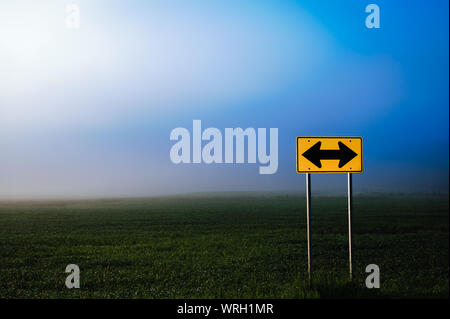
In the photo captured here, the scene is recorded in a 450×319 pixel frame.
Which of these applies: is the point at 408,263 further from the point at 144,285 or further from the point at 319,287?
the point at 144,285

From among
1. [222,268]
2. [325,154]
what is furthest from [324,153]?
[222,268]

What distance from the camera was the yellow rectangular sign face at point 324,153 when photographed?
23.4 feet

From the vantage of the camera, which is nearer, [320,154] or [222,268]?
[320,154]

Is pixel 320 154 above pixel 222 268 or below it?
above

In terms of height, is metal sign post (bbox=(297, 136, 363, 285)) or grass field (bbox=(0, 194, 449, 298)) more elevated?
metal sign post (bbox=(297, 136, 363, 285))

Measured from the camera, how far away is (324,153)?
715 centimetres

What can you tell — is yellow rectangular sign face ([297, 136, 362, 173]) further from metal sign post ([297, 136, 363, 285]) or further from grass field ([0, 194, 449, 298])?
grass field ([0, 194, 449, 298])

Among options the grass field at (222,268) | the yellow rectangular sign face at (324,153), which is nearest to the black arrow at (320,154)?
the yellow rectangular sign face at (324,153)

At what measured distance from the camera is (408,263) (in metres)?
11.6

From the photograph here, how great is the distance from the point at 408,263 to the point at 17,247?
1701cm

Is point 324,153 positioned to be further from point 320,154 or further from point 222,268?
point 222,268

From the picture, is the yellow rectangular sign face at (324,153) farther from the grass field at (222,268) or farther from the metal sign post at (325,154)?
the grass field at (222,268)

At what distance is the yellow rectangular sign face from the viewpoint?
7.14 m

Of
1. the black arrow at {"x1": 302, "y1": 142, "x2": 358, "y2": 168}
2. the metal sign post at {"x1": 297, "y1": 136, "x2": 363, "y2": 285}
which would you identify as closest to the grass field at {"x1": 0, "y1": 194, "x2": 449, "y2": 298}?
the metal sign post at {"x1": 297, "y1": 136, "x2": 363, "y2": 285}
